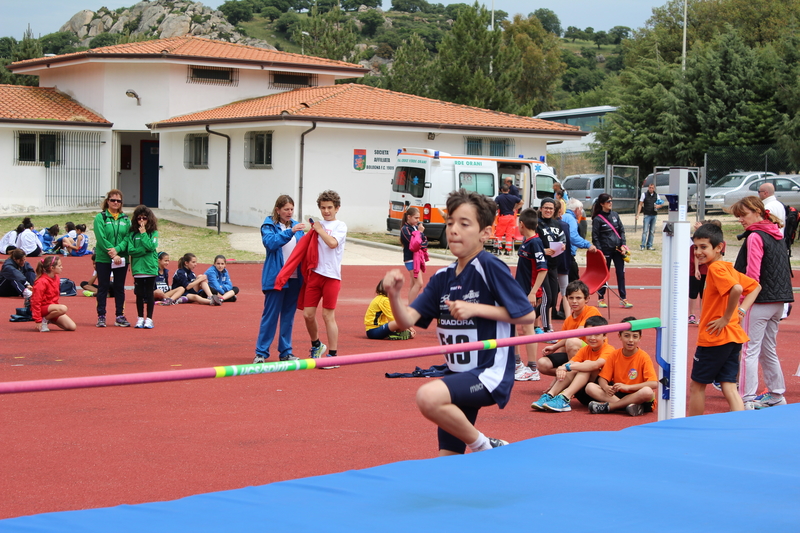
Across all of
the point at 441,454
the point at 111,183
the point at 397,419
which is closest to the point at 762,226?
the point at 397,419

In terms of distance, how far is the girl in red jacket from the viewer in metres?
11.6

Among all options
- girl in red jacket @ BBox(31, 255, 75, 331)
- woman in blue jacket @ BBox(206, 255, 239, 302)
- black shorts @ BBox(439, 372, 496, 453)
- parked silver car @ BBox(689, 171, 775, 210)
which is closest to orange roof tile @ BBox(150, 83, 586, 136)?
parked silver car @ BBox(689, 171, 775, 210)

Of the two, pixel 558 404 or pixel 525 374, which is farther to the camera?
pixel 525 374

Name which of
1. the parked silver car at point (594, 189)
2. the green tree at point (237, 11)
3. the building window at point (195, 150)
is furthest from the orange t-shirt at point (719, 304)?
the green tree at point (237, 11)

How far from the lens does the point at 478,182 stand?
2456cm

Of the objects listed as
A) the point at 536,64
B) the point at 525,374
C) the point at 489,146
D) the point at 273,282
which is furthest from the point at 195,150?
the point at 536,64

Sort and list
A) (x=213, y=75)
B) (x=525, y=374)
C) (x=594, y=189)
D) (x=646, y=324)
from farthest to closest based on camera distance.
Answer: (x=594, y=189) → (x=213, y=75) → (x=525, y=374) → (x=646, y=324)

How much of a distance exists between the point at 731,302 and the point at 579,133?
86.6 feet

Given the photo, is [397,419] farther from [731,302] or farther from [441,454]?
[731,302]

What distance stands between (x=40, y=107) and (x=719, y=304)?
30.6 meters

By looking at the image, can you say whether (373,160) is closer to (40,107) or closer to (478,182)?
(478,182)

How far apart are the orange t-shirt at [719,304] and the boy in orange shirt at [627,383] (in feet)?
2.63

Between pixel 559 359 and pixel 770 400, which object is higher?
pixel 559 359

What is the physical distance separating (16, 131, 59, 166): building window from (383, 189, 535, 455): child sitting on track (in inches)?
1166
